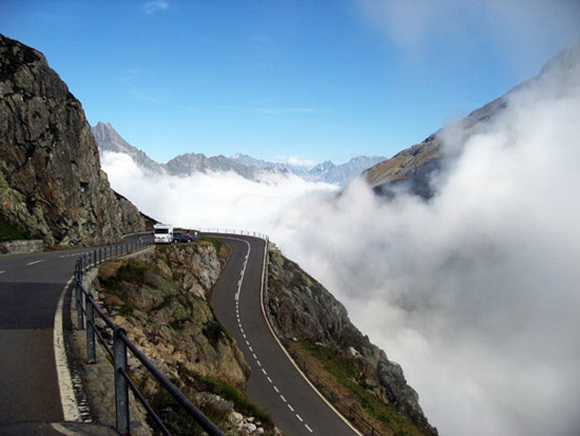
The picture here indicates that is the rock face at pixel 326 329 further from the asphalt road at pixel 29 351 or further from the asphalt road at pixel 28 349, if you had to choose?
the asphalt road at pixel 29 351

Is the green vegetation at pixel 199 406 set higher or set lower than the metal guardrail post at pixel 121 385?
lower

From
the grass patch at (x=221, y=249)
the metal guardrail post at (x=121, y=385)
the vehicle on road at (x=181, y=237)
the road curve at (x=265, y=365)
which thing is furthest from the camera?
the grass patch at (x=221, y=249)

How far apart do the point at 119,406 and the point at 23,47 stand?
2460 inches

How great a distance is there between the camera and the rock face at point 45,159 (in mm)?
42250

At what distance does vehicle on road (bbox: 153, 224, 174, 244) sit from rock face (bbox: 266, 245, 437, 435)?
14.2 m

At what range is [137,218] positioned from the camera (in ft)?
264

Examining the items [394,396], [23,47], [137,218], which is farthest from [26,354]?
[137,218]

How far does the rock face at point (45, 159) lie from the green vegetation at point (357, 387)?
3037 cm

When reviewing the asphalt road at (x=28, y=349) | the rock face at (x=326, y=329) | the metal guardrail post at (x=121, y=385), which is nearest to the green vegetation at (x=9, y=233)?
the asphalt road at (x=28, y=349)

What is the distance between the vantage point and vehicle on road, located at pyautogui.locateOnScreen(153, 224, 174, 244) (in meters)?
49.1

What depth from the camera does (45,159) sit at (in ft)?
153

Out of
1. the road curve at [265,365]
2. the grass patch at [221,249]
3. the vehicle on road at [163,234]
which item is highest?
the grass patch at [221,249]

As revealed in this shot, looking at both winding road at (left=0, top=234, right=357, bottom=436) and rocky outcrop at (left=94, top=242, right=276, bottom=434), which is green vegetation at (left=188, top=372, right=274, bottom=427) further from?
winding road at (left=0, top=234, right=357, bottom=436)

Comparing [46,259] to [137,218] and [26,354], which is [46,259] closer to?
[26,354]
